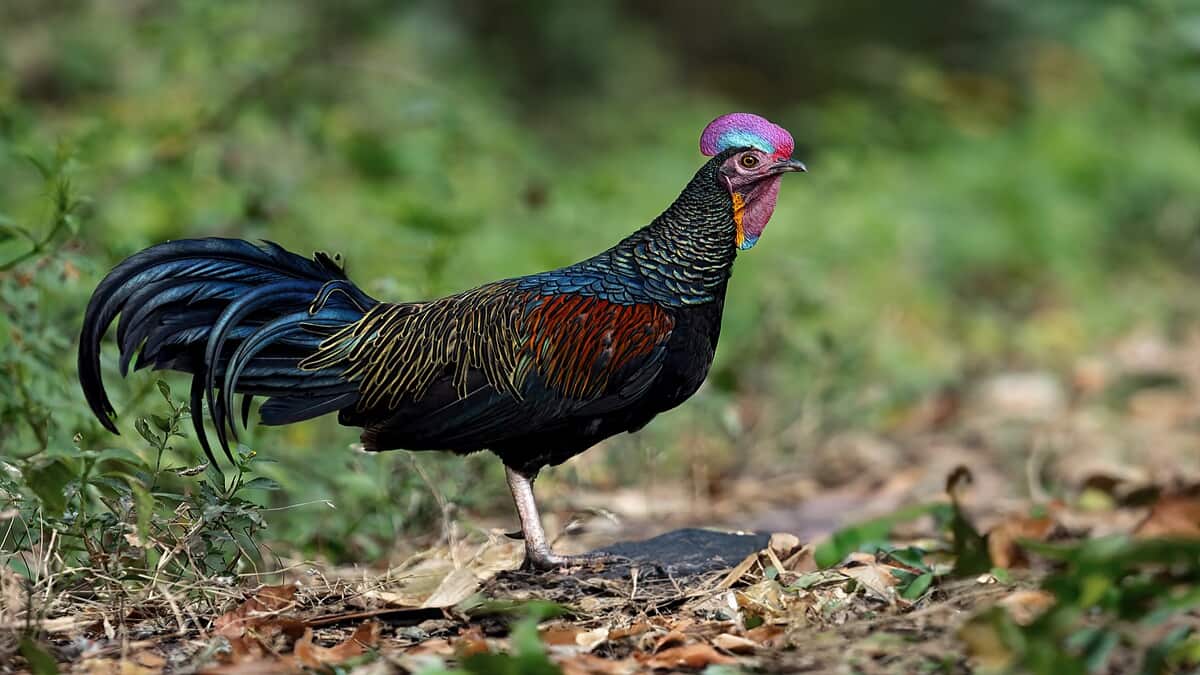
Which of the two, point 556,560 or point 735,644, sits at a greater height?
point 556,560

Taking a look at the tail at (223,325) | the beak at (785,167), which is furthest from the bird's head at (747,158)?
the tail at (223,325)

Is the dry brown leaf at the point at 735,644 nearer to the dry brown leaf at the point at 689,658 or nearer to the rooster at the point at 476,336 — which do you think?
the dry brown leaf at the point at 689,658

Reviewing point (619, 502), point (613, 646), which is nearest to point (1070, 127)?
point (619, 502)

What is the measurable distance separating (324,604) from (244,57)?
4214 mm

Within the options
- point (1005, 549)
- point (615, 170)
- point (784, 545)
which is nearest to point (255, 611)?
point (784, 545)

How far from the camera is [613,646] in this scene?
347 cm

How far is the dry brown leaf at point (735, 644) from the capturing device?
334 centimetres

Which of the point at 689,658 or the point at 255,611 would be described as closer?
the point at 689,658

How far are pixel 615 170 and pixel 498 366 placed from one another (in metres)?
7.44

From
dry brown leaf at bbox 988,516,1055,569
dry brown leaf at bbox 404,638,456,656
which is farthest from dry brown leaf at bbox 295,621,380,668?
dry brown leaf at bbox 988,516,1055,569

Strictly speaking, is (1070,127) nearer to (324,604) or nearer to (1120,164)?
(1120,164)

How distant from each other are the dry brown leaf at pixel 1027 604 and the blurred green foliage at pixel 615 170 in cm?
213

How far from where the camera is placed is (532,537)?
413 centimetres

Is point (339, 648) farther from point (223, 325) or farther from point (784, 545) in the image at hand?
point (784, 545)
